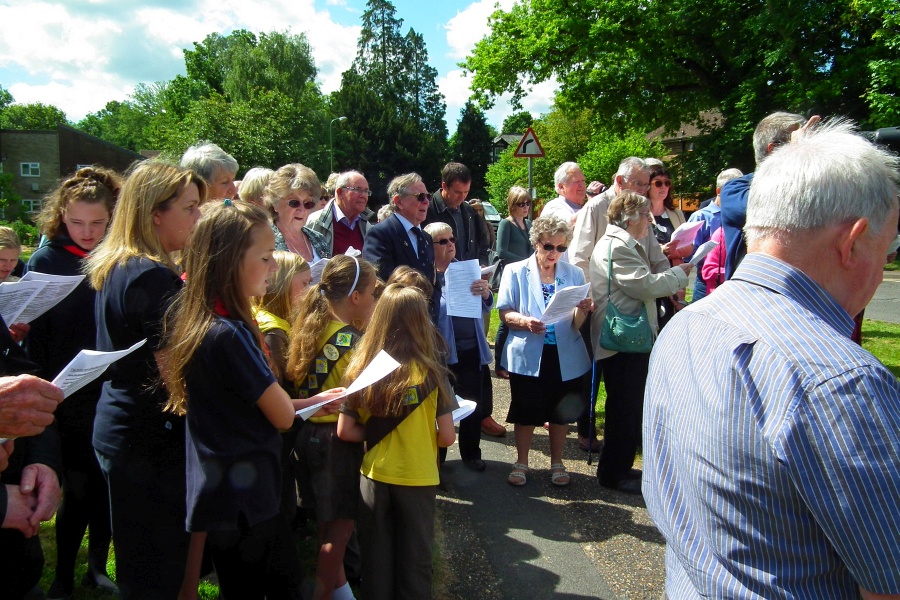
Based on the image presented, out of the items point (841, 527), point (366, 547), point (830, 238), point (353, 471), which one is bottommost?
point (366, 547)

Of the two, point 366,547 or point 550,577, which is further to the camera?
point 550,577

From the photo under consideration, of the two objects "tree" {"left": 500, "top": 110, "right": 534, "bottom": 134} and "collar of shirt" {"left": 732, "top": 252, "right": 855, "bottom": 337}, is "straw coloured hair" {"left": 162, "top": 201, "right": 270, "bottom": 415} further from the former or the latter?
"tree" {"left": 500, "top": 110, "right": 534, "bottom": 134}

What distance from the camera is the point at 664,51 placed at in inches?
809

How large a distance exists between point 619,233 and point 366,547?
107 inches

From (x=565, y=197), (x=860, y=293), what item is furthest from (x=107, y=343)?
(x=565, y=197)

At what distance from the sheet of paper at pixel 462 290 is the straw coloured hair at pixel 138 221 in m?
2.37

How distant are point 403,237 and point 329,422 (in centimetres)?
187

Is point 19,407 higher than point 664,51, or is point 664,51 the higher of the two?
point 664,51

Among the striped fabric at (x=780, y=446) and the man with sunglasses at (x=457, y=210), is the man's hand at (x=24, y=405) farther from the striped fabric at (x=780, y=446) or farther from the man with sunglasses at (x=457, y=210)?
the man with sunglasses at (x=457, y=210)

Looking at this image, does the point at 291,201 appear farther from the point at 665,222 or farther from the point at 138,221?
the point at 665,222

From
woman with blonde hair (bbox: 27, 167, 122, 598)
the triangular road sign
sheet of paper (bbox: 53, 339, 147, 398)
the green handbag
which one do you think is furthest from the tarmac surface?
the triangular road sign

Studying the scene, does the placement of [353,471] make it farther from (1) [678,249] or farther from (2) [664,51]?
(2) [664,51]

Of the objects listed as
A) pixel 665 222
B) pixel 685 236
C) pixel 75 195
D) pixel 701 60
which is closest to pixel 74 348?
pixel 75 195

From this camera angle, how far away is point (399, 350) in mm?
2875
